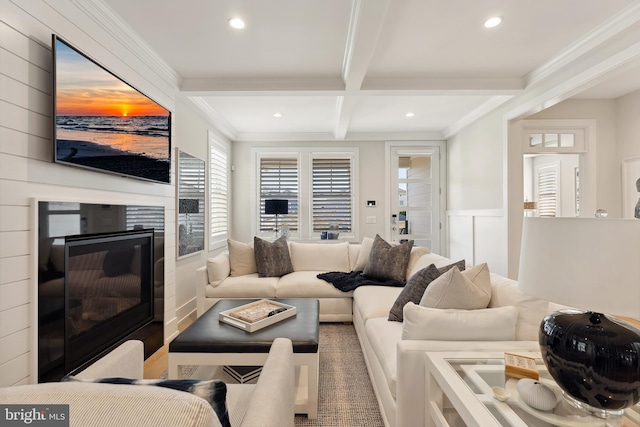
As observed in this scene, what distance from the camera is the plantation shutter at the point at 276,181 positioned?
560 cm

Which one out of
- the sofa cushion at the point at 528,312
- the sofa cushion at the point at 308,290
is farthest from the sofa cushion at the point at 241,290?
the sofa cushion at the point at 528,312

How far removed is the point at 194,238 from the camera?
3768 millimetres

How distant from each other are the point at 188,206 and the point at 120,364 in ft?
8.29

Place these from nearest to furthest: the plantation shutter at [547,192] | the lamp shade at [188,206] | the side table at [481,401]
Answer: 1. the side table at [481,401]
2. the lamp shade at [188,206]
3. the plantation shutter at [547,192]

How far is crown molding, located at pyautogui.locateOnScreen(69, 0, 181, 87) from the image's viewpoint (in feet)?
6.60

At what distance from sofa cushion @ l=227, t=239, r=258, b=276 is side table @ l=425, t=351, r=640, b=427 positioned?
268 cm

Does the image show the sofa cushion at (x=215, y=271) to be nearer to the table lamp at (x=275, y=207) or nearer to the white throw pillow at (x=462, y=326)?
the table lamp at (x=275, y=207)

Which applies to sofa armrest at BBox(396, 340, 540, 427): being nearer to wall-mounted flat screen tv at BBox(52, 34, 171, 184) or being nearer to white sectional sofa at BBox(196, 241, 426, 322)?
white sectional sofa at BBox(196, 241, 426, 322)

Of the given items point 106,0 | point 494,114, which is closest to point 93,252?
Result: point 106,0

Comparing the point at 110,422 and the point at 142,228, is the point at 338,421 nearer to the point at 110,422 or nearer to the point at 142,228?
the point at 110,422

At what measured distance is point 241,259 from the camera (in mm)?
3695

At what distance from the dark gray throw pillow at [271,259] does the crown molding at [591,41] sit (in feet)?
10.5

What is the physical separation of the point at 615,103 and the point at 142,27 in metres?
5.18

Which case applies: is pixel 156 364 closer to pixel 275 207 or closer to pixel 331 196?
pixel 275 207
